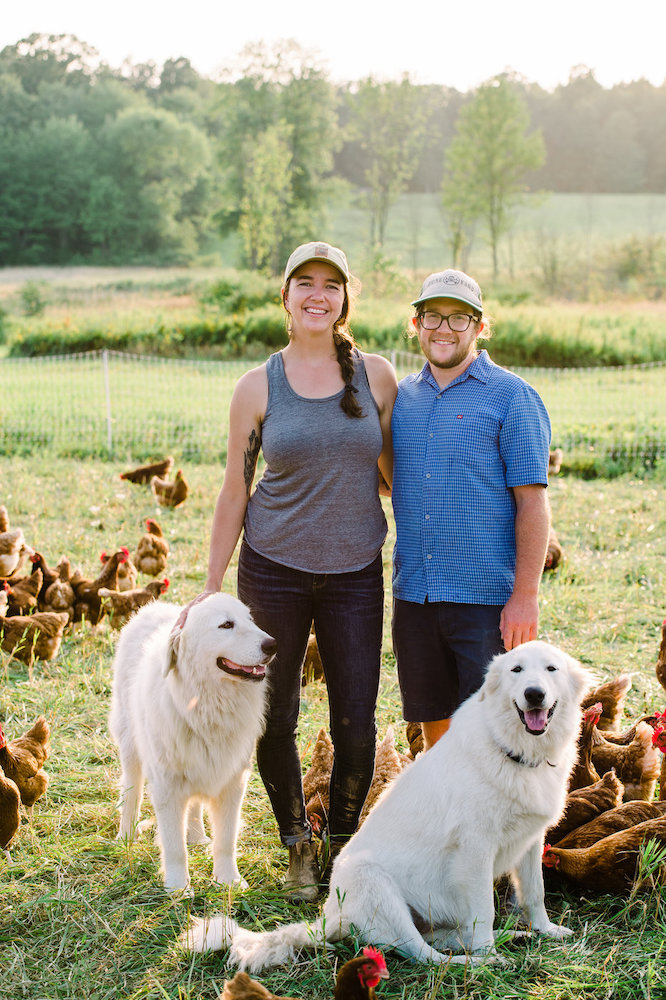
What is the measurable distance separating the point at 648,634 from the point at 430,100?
152 feet

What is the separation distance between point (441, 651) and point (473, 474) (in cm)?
69

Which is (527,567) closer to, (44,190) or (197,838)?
(197,838)

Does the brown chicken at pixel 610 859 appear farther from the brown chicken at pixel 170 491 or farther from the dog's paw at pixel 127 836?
the brown chicken at pixel 170 491

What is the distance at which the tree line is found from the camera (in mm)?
34312

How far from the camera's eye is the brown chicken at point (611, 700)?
3.56 m

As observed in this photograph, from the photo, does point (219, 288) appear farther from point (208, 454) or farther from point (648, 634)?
point (648, 634)

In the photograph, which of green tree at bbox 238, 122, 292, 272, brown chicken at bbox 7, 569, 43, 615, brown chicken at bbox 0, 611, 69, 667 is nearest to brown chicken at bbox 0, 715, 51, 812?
brown chicken at bbox 0, 611, 69, 667

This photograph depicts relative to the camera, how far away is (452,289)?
2.75m

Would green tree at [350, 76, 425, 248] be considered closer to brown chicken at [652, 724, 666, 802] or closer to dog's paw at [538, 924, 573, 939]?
brown chicken at [652, 724, 666, 802]

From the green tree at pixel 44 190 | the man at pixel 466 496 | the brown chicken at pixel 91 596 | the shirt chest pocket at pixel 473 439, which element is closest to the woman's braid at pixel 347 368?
the man at pixel 466 496

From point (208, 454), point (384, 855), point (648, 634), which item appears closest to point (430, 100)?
point (208, 454)

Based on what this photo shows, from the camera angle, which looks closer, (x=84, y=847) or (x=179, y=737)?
(x=179, y=737)

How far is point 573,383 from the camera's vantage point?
14.1 metres

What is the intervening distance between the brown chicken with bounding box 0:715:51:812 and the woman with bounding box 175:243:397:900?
1.11 metres
